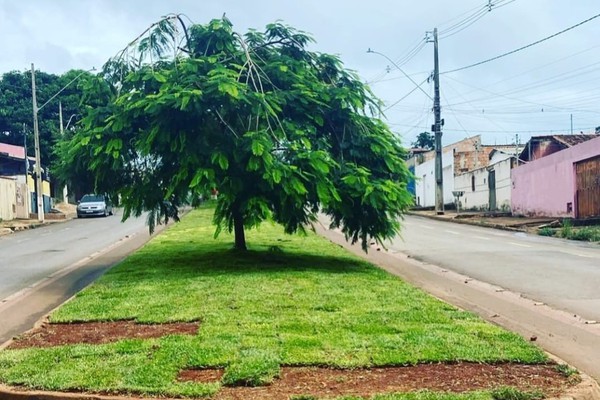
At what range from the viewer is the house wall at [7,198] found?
1553 inches

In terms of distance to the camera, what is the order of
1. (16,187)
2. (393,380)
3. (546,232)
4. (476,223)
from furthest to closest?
1. (16,187)
2. (476,223)
3. (546,232)
4. (393,380)

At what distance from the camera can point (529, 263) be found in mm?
13828

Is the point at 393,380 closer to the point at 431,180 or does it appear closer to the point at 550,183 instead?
the point at 550,183

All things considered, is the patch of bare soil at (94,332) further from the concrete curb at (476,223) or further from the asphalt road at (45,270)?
the concrete curb at (476,223)

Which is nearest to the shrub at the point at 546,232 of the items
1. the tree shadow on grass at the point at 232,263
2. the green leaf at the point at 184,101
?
the tree shadow on grass at the point at 232,263

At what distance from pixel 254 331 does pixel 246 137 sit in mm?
4944

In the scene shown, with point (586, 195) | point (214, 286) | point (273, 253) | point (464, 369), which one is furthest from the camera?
point (586, 195)

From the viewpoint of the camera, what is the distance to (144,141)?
11070mm

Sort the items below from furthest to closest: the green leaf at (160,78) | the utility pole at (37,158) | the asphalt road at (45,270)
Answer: the utility pole at (37,158) < the green leaf at (160,78) < the asphalt road at (45,270)

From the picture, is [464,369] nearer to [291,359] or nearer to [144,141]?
[291,359]

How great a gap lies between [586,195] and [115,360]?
84.8 feet

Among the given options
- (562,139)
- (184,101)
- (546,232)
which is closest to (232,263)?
(184,101)

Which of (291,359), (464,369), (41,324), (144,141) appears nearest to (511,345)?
(464,369)

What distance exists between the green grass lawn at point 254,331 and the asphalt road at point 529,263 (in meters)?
2.14
